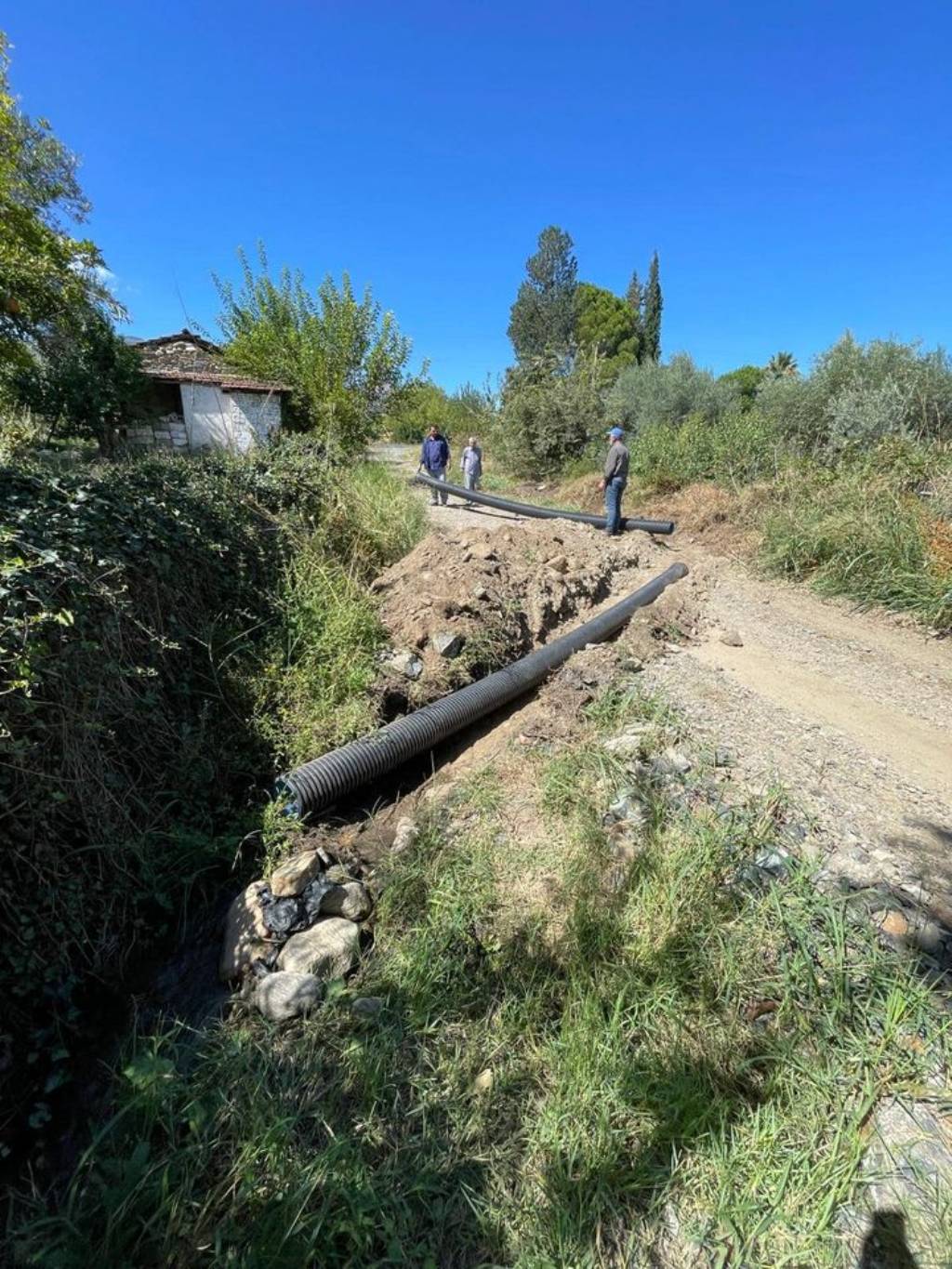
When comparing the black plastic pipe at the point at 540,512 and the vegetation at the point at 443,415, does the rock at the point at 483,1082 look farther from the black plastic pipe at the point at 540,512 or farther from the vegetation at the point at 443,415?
the vegetation at the point at 443,415

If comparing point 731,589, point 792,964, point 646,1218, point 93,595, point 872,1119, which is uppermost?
point 93,595

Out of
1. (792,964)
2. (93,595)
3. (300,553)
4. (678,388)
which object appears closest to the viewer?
(792,964)

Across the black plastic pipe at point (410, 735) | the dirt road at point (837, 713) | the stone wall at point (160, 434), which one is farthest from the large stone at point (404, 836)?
the stone wall at point (160, 434)

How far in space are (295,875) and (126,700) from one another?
51.5 inches

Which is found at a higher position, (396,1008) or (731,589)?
(731,589)

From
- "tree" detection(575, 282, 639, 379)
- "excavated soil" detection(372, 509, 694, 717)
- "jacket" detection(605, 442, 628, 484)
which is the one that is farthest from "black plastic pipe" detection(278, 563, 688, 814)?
"tree" detection(575, 282, 639, 379)

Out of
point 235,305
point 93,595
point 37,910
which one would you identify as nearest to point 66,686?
point 93,595

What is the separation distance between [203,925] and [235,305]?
50.8 ft

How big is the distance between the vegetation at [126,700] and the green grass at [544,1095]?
0.55 meters

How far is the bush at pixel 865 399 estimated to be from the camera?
28.9ft

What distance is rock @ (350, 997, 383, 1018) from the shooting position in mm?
2025

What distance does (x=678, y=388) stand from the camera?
15.1 meters

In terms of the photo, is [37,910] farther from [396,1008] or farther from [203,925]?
[396,1008]

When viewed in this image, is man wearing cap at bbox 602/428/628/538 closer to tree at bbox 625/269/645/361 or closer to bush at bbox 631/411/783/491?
bush at bbox 631/411/783/491
